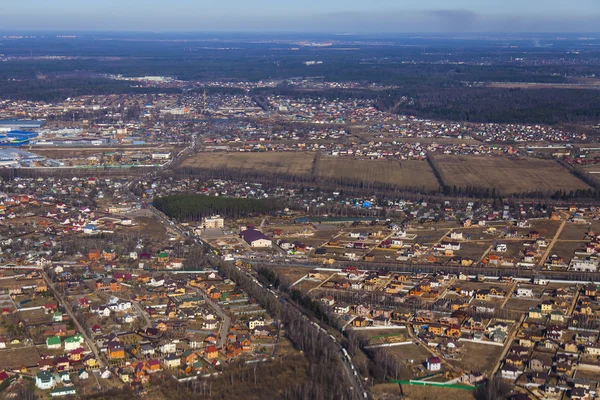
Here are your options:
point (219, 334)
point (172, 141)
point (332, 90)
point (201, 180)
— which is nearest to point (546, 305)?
point (219, 334)

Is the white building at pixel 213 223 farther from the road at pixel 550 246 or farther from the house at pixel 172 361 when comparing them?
the house at pixel 172 361

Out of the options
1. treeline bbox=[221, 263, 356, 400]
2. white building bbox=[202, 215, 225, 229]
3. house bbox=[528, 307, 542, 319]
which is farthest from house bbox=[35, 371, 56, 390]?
white building bbox=[202, 215, 225, 229]

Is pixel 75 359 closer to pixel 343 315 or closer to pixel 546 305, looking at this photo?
pixel 343 315

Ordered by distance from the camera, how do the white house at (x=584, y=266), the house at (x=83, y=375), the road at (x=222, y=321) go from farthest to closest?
the white house at (x=584, y=266) < the road at (x=222, y=321) < the house at (x=83, y=375)

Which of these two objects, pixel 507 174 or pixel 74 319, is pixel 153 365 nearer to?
pixel 74 319

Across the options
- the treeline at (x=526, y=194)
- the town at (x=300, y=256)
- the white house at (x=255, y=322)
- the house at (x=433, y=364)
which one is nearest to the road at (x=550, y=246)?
the town at (x=300, y=256)

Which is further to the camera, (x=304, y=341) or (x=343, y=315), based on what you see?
(x=343, y=315)

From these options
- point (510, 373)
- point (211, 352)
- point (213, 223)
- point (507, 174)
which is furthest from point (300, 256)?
point (507, 174)
